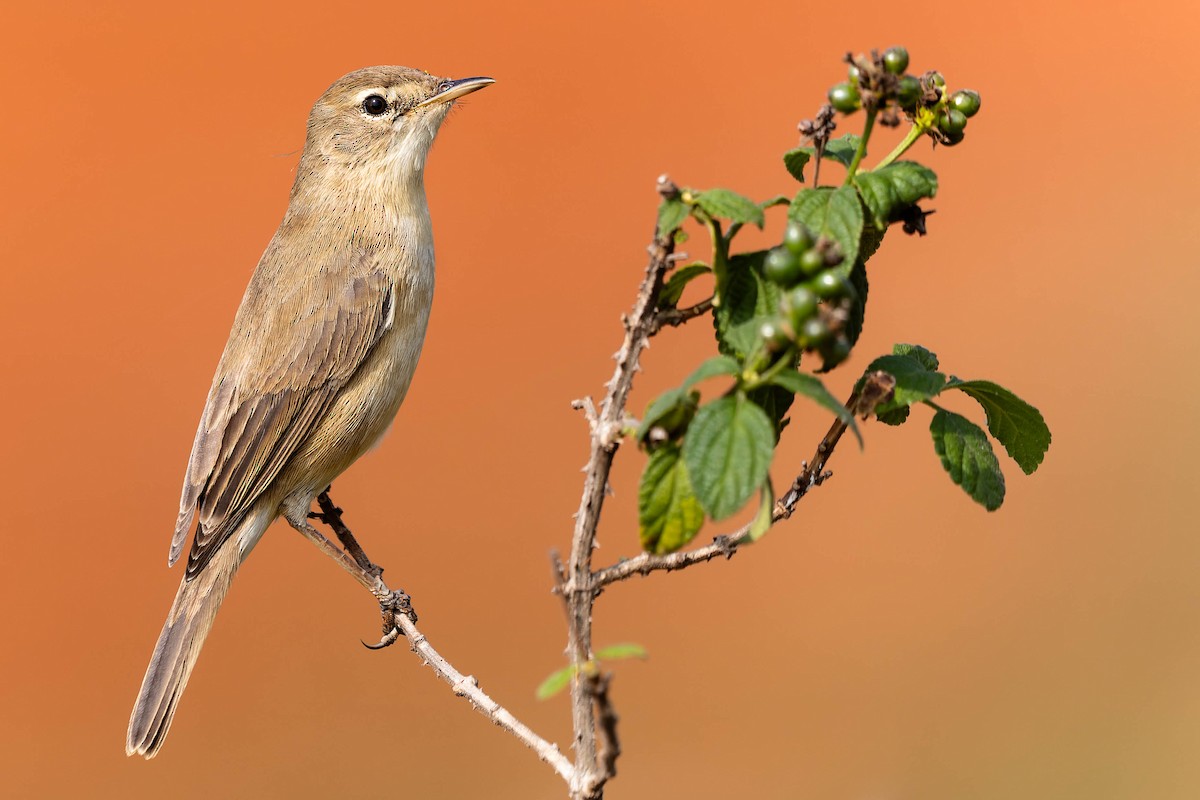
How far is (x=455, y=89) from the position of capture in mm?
3365

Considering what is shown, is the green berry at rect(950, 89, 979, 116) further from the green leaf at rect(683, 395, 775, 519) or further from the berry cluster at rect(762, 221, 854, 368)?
the green leaf at rect(683, 395, 775, 519)

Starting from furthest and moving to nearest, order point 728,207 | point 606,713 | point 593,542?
point 593,542, point 728,207, point 606,713

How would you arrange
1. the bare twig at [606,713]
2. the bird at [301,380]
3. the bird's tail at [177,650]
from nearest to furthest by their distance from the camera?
the bare twig at [606,713]
the bird's tail at [177,650]
the bird at [301,380]

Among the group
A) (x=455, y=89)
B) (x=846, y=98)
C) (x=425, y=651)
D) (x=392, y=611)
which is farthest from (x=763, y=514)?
(x=455, y=89)

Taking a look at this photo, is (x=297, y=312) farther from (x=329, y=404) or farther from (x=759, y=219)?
(x=759, y=219)

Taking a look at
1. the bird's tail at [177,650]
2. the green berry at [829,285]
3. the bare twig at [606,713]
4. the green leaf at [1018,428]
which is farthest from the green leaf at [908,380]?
the bird's tail at [177,650]

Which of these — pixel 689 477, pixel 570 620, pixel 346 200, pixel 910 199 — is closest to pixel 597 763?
pixel 570 620

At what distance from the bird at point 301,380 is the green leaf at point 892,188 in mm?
2048

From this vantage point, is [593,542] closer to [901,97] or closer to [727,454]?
[727,454]

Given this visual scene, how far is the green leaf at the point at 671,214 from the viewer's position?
1.16 meters

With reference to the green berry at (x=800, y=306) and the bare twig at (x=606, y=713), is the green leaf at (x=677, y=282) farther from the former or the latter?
the bare twig at (x=606, y=713)

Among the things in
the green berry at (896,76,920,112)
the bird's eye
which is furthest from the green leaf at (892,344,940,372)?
the bird's eye

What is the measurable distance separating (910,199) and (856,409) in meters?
0.26

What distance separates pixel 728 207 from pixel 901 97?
0.80 ft
